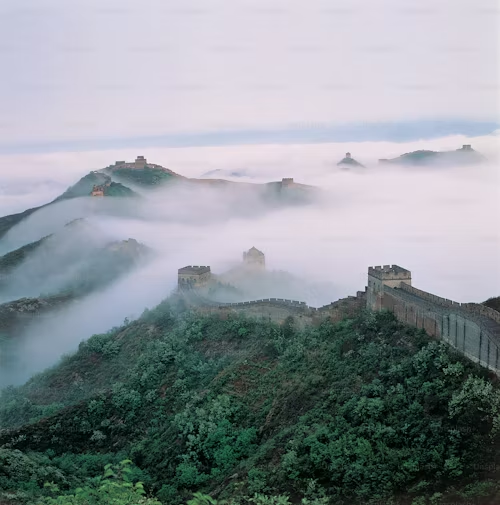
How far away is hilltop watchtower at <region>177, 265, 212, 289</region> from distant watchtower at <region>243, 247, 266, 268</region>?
10630 mm

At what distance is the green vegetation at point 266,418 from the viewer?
45.3ft

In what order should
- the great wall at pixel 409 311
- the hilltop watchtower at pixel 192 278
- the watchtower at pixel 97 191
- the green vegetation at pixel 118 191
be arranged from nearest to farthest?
the great wall at pixel 409 311
the hilltop watchtower at pixel 192 278
the watchtower at pixel 97 191
the green vegetation at pixel 118 191

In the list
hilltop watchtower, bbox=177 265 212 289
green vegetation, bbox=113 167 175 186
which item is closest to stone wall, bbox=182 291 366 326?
hilltop watchtower, bbox=177 265 212 289

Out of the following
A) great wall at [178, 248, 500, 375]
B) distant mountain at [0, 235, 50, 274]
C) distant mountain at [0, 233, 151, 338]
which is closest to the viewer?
great wall at [178, 248, 500, 375]

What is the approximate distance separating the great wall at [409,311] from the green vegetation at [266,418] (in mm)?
418

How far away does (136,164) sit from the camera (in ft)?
244

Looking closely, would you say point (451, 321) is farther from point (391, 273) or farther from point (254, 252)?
point (254, 252)

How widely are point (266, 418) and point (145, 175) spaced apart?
183 ft

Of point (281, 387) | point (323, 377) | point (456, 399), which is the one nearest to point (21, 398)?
point (281, 387)

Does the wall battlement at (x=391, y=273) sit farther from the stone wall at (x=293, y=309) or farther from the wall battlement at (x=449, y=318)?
the stone wall at (x=293, y=309)

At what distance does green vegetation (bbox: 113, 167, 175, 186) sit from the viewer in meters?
72.2

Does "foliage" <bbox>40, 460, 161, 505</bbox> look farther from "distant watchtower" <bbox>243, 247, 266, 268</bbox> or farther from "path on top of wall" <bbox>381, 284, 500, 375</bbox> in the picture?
"distant watchtower" <bbox>243, 247, 266, 268</bbox>

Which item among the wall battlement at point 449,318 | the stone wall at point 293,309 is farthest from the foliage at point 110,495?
the stone wall at point 293,309

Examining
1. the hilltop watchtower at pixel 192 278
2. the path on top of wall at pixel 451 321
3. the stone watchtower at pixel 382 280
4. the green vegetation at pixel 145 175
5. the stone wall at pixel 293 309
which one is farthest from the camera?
the green vegetation at pixel 145 175
